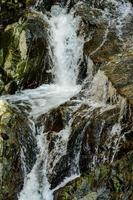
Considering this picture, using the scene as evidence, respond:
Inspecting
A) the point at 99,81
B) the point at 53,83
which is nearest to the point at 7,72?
the point at 53,83

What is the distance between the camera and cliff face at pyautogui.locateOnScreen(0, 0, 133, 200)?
8.52 m

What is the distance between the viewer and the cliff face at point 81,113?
852cm

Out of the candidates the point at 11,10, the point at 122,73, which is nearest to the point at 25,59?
the point at 11,10

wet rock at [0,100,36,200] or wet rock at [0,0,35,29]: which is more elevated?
wet rock at [0,0,35,29]

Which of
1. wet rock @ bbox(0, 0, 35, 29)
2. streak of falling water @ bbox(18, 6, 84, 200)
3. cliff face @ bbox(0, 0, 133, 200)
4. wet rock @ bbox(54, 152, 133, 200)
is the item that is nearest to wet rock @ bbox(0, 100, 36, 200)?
cliff face @ bbox(0, 0, 133, 200)

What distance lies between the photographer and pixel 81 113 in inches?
369

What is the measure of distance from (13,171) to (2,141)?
0.61m

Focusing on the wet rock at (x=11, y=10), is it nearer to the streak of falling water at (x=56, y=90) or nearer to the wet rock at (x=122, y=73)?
the streak of falling water at (x=56, y=90)

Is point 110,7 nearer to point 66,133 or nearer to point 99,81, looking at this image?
point 99,81

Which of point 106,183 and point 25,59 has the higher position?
point 25,59

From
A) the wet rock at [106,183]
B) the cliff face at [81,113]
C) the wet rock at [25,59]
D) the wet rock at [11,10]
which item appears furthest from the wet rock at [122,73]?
the wet rock at [11,10]

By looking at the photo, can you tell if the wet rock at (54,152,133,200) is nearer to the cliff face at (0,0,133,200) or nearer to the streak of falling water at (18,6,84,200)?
the cliff face at (0,0,133,200)

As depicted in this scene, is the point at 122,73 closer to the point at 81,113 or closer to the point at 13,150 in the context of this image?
the point at 81,113

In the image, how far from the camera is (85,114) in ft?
30.5
